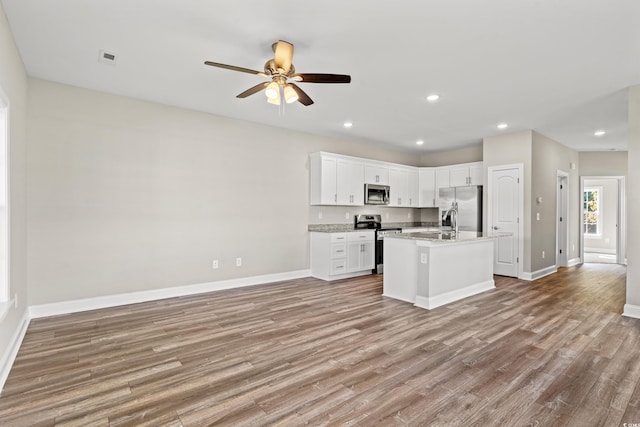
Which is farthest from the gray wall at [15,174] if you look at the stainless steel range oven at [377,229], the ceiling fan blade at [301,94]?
the stainless steel range oven at [377,229]

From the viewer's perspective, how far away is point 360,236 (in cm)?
611

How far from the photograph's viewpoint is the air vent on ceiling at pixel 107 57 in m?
3.10

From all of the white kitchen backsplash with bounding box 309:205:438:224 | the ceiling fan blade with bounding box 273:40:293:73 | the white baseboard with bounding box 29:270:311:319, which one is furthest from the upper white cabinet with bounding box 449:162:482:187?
the ceiling fan blade with bounding box 273:40:293:73

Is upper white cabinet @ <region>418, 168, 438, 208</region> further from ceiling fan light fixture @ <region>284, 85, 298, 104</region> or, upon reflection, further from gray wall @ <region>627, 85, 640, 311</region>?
ceiling fan light fixture @ <region>284, 85, 298, 104</region>

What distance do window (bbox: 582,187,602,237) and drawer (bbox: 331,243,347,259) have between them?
26.1 feet

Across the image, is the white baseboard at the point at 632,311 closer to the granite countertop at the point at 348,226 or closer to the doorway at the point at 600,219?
the granite countertop at the point at 348,226

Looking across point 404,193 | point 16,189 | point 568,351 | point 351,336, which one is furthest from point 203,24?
point 404,193

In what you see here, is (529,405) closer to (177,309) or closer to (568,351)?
(568,351)

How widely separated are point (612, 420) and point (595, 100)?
393 centimetres

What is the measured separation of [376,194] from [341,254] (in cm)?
168

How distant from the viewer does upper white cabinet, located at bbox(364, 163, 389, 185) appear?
262 inches

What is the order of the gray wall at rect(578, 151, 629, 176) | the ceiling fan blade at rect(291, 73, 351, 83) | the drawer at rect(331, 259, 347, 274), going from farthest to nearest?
the gray wall at rect(578, 151, 629, 176) < the drawer at rect(331, 259, 347, 274) < the ceiling fan blade at rect(291, 73, 351, 83)

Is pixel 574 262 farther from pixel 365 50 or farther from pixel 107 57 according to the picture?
pixel 107 57

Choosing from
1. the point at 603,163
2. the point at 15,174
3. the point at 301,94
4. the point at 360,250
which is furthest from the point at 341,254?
the point at 603,163
